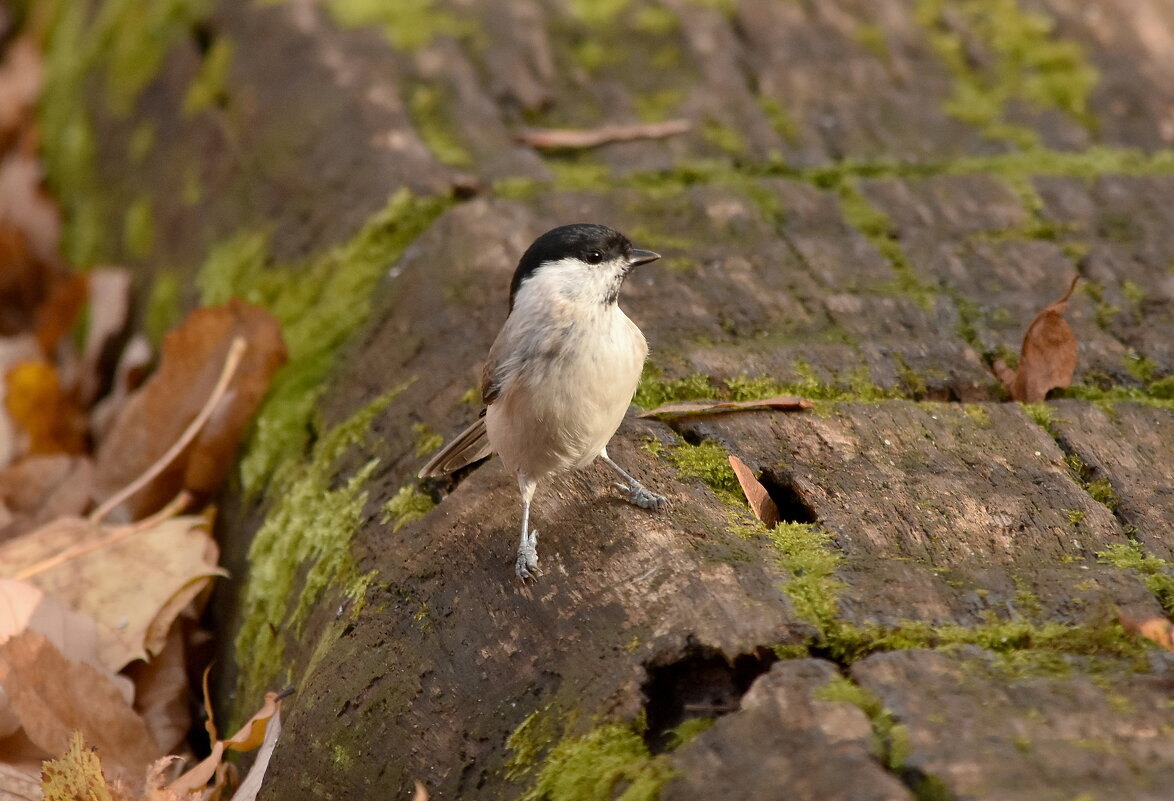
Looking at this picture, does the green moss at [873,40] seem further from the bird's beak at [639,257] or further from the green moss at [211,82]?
the green moss at [211,82]

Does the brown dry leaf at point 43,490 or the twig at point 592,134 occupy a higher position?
the twig at point 592,134

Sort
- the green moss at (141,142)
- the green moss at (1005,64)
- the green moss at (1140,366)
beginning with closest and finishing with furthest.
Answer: the green moss at (1140,366), the green moss at (1005,64), the green moss at (141,142)

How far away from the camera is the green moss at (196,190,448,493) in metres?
3.53

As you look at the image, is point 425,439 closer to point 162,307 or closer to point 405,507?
point 405,507

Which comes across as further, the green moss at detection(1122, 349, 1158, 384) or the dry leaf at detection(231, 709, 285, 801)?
the green moss at detection(1122, 349, 1158, 384)

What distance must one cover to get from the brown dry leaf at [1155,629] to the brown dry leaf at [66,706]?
2.04m

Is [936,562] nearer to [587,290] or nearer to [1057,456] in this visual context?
[1057,456]

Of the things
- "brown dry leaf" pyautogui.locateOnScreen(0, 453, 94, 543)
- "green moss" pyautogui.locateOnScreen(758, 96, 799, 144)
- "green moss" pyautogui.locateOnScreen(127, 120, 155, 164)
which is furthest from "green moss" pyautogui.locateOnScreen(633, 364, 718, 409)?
"green moss" pyautogui.locateOnScreen(127, 120, 155, 164)

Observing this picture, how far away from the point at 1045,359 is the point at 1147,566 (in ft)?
2.80

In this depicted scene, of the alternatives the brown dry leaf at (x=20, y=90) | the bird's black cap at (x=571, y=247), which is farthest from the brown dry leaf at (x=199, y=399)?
the brown dry leaf at (x=20, y=90)

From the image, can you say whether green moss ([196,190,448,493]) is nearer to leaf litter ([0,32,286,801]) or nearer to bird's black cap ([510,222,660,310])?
leaf litter ([0,32,286,801])

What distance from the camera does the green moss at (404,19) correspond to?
15.3ft

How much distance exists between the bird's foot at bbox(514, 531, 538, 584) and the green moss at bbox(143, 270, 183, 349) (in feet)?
8.20

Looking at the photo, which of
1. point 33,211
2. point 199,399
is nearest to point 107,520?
point 199,399
